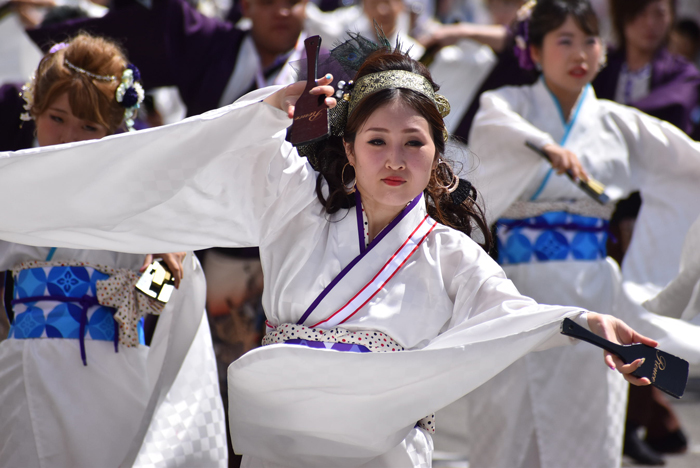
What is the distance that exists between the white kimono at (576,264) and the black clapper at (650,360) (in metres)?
1.27

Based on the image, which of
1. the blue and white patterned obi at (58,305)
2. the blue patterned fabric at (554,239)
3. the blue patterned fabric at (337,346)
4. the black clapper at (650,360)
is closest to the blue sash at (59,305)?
the blue and white patterned obi at (58,305)

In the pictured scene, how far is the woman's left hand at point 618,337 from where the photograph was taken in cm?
188

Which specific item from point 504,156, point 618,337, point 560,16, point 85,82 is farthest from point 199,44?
point 618,337

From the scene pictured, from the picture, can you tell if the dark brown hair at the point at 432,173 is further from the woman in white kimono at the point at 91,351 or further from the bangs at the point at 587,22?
the bangs at the point at 587,22

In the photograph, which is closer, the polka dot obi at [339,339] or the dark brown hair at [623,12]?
the polka dot obi at [339,339]

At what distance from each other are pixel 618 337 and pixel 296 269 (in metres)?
0.88

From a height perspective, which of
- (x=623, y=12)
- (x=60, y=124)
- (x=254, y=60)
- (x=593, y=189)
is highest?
(x=623, y=12)

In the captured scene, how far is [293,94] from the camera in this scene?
2186 millimetres

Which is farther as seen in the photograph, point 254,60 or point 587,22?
point 254,60

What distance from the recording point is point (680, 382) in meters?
1.93

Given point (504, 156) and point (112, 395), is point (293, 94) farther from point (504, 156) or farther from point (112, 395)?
point (504, 156)

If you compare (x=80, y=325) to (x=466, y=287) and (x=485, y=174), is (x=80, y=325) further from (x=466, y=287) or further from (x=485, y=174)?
(x=485, y=174)

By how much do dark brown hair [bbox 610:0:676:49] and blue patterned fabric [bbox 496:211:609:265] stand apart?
1.69 m

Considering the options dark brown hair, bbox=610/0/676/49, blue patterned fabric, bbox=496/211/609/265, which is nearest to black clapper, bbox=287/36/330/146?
blue patterned fabric, bbox=496/211/609/265
